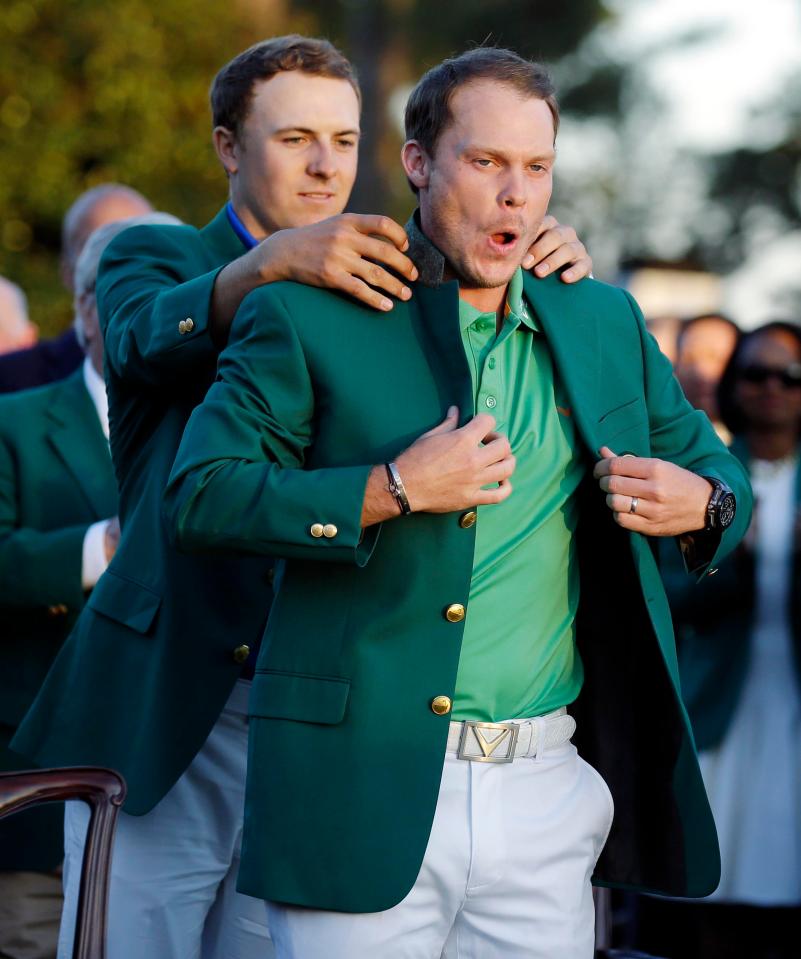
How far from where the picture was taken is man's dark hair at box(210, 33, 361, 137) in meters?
3.67

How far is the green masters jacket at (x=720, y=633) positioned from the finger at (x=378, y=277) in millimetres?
2894

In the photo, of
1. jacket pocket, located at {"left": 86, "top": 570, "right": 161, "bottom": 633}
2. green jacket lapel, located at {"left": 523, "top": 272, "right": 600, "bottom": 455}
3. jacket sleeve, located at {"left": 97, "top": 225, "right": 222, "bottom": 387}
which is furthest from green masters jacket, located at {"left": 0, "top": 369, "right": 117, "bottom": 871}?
green jacket lapel, located at {"left": 523, "top": 272, "right": 600, "bottom": 455}

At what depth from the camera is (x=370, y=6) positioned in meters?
19.5

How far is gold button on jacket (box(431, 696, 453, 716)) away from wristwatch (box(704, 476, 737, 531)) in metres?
0.56

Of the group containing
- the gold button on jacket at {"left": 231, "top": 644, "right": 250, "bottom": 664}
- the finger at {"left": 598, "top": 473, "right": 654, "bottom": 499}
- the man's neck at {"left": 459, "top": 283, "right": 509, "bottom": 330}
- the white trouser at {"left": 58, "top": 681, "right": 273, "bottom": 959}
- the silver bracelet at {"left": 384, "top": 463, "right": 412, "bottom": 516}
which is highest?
the man's neck at {"left": 459, "top": 283, "right": 509, "bottom": 330}

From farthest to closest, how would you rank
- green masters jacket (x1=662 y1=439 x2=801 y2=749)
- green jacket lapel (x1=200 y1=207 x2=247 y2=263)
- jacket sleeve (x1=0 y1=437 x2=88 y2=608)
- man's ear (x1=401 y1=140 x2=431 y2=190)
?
1. green masters jacket (x1=662 y1=439 x2=801 y2=749)
2. jacket sleeve (x1=0 y1=437 x2=88 y2=608)
3. green jacket lapel (x1=200 y1=207 x2=247 y2=263)
4. man's ear (x1=401 y1=140 x2=431 y2=190)

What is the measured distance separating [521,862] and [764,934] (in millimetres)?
3315

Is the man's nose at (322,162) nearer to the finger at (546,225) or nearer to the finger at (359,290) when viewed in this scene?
the finger at (546,225)

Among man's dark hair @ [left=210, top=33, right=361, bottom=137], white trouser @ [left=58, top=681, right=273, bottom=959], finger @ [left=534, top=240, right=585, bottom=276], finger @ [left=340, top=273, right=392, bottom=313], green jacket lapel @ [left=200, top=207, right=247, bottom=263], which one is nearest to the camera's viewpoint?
finger @ [left=340, top=273, right=392, bottom=313]

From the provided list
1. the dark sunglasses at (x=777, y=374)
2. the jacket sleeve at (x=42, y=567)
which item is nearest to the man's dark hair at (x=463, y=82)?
the jacket sleeve at (x=42, y=567)

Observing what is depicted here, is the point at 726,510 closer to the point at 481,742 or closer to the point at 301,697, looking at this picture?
the point at 481,742

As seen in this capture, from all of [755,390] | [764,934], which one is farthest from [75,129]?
[764,934]

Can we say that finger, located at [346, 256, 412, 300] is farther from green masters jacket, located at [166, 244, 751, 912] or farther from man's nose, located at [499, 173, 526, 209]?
man's nose, located at [499, 173, 526, 209]

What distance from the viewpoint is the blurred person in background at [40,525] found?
4.33 meters
